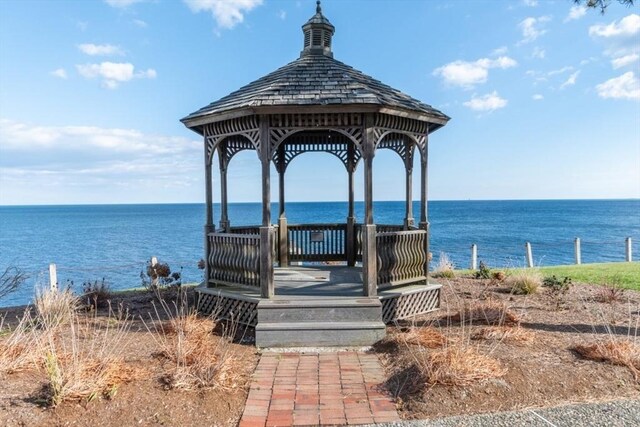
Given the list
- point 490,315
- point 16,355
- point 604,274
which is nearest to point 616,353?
point 490,315

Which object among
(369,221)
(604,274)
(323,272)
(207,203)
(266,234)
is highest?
(207,203)

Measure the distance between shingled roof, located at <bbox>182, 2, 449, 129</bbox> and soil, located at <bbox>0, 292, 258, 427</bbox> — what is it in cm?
405

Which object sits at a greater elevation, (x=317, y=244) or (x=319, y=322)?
(x=317, y=244)

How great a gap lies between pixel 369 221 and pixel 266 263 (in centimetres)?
182

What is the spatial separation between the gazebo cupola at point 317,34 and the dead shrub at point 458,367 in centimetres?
627

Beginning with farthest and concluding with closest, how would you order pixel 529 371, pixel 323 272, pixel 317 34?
pixel 323 272
pixel 317 34
pixel 529 371

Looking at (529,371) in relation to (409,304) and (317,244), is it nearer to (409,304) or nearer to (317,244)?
(409,304)

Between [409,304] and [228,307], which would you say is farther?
[409,304]

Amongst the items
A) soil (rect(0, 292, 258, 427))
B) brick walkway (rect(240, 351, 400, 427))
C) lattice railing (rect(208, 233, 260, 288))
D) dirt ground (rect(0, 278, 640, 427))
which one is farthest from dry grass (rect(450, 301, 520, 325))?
soil (rect(0, 292, 258, 427))

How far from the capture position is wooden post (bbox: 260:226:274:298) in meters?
6.43

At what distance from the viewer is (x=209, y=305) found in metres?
7.38

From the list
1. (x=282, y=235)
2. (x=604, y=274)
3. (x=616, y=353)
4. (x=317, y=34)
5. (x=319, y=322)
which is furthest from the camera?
(x=604, y=274)

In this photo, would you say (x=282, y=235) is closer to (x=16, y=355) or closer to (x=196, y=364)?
(x=196, y=364)

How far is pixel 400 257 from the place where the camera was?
7.18 metres
